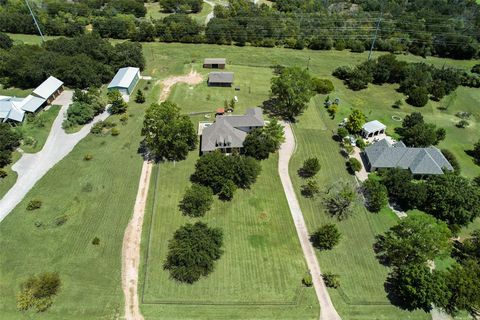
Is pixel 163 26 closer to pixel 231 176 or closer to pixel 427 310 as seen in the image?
pixel 231 176

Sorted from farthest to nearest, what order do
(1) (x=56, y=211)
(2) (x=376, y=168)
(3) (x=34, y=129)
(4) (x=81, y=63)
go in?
1. (4) (x=81, y=63)
2. (3) (x=34, y=129)
3. (2) (x=376, y=168)
4. (1) (x=56, y=211)

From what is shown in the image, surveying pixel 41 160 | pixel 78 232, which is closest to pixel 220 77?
pixel 41 160

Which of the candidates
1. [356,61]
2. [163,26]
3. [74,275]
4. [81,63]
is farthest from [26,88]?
[356,61]

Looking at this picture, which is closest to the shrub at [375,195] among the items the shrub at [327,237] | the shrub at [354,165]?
the shrub at [354,165]

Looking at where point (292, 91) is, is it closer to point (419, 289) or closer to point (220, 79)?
point (220, 79)

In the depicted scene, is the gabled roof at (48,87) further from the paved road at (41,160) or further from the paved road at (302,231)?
the paved road at (302,231)

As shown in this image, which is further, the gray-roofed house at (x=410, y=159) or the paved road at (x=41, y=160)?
the gray-roofed house at (x=410, y=159)
